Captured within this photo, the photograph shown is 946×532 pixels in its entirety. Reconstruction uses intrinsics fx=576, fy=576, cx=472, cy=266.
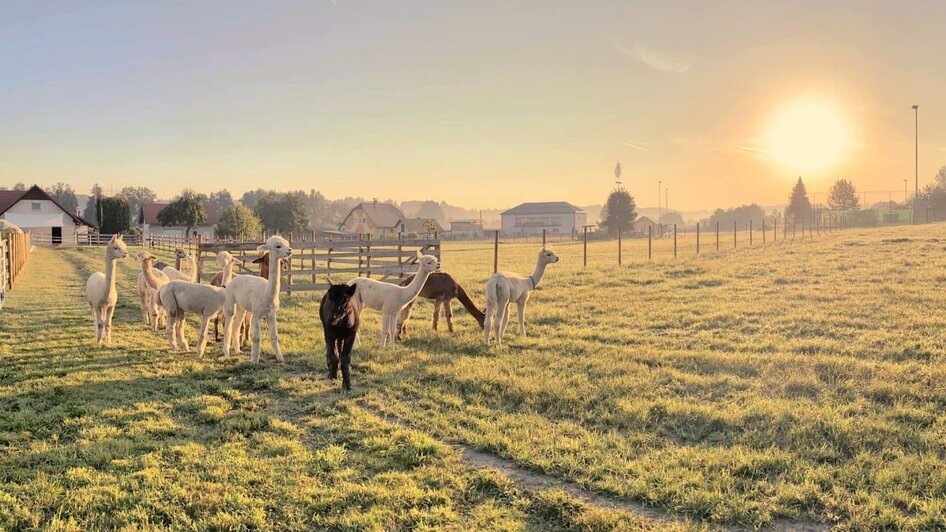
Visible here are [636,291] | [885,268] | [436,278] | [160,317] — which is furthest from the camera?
[885,268]

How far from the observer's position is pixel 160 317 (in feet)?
40.6

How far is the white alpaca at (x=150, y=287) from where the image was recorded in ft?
37.3

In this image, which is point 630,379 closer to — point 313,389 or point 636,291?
point 313,389

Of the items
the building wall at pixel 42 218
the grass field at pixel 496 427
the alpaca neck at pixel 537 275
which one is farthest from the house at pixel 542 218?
the grass field at pixel 496 427

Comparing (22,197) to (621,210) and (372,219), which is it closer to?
(372,219)

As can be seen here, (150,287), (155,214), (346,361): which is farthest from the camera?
(155,214)

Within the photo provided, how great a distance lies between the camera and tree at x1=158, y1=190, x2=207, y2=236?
6944 cm

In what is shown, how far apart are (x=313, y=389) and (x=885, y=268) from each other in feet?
61.1

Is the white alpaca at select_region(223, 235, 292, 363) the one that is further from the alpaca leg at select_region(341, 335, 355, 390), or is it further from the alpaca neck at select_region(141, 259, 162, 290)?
the alpaca neck at select_region(141, 259, 162, 290)

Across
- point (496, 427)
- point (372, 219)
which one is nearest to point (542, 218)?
point (372, 219)

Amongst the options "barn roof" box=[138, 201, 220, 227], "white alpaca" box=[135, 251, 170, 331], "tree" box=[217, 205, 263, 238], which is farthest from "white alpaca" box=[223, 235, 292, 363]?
"barn roof" box=[138, 201, 220, 227]

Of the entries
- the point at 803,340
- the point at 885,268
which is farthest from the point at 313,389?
the point at 885,268

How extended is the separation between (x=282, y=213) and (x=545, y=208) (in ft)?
175

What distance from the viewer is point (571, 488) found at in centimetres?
480
